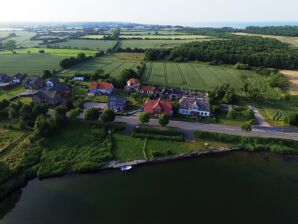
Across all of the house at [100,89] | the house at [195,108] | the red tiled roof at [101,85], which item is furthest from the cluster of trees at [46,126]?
the house at [195,108]

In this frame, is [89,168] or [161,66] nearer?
[89,168]

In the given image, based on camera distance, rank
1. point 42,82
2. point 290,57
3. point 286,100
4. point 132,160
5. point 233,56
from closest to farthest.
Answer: point 132,160 < point 286,100 < point 42,82 < point 290,57 < point 233,56

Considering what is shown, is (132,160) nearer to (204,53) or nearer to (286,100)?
(286,100)

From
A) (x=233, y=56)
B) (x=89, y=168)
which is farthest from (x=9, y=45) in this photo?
(x=89, y=168)

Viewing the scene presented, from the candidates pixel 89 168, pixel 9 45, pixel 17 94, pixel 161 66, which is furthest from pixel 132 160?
pixel 9 45

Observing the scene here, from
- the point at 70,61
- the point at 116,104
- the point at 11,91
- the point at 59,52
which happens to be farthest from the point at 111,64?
the point at 116,104

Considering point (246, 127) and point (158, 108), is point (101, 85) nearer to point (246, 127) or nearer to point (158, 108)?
point (158, 108)

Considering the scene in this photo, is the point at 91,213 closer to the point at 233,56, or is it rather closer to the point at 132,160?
the point at 132,160

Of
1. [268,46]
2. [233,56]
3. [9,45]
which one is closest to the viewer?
[233,56]
